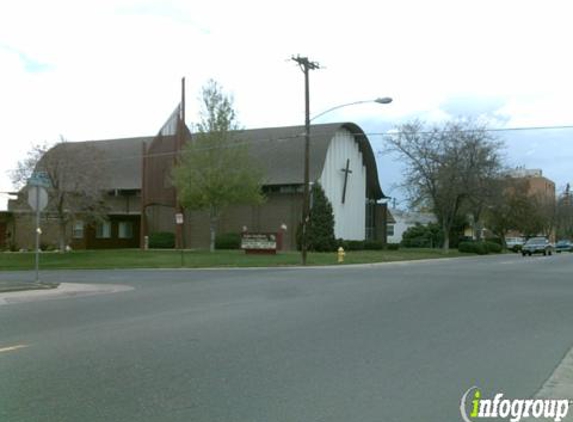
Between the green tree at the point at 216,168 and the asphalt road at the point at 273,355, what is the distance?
23.7 metres

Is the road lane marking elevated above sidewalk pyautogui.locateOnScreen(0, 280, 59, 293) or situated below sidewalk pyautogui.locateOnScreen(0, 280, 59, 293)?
below

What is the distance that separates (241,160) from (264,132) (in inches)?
564

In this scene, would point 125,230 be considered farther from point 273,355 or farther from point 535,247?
point 273,355

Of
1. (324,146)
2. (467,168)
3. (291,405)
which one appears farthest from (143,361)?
(467,168)

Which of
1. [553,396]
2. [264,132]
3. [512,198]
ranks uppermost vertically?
[264,132]

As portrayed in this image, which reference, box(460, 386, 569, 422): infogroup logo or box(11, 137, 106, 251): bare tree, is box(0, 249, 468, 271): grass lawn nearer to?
box(11, 137, 106, 251): bare tree

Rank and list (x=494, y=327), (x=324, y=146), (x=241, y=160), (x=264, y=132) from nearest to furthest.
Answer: (x=494, y=327), (x=241, y=160), (x=324, y=146), (x=264, y=132)

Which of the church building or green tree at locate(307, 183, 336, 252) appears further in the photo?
the church building

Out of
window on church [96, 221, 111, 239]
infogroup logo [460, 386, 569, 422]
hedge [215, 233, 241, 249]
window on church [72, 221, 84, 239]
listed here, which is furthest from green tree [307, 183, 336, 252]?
infogroup logo [460, 386, 569, 422]

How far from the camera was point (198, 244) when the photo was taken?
51031mm

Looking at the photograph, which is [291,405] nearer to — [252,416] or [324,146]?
[252,416]

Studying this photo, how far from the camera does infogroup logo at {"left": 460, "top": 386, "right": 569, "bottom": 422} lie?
604 cm

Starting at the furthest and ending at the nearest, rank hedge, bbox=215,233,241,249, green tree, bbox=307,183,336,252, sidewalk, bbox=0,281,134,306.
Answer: hedge, bbox=215,233,241,249, green tree, bbox=307,183,336,252, sidewalk, bbox=0,281,134,306

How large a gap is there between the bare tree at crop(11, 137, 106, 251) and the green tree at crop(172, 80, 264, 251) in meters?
5.26
